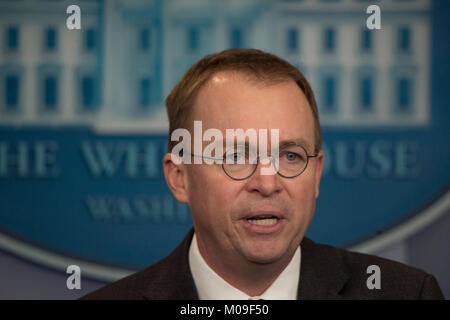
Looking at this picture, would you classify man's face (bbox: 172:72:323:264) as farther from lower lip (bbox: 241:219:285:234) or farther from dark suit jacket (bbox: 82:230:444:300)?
dark suit jacket (bbox: 82:230:444:300)

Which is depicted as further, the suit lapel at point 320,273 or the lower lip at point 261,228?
the suit lapel at point 320,273

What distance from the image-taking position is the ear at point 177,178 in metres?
1.56

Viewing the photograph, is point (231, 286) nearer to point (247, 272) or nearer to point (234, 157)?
point (247, 272)

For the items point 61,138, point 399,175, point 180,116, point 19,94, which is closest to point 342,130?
point 399,175

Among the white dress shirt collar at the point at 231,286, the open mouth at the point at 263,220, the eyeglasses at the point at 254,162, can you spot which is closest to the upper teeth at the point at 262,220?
the open mouth at the point at 263,220

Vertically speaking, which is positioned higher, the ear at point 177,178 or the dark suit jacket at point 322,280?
the ear at point 177,178

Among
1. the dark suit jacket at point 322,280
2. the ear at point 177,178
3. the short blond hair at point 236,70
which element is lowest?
the dark suit jacket at point 322,280

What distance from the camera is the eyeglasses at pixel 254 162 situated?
1.37m

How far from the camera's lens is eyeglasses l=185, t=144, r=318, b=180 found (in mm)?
1365

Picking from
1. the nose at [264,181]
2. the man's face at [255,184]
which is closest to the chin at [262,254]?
the man's face at [255,184]

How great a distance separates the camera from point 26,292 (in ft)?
7.15

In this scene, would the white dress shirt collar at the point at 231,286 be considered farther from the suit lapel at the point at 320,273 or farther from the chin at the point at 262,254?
the chin at the point at 262,254

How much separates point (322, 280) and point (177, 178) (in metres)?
0.51

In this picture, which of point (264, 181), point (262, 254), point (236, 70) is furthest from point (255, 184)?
point (236, 70)
